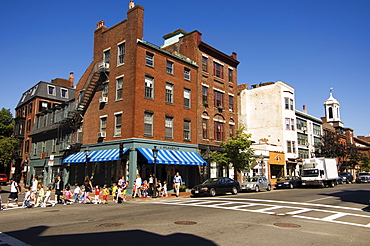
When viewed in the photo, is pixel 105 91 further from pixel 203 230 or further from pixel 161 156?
pixel 203 230

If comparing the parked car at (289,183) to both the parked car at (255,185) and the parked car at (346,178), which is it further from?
the parked car at (346,178)

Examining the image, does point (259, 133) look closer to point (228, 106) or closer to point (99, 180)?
point (228, 106)

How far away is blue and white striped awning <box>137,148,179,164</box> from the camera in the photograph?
24344mm

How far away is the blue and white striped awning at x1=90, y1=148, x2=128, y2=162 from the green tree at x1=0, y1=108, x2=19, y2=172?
94.6 feet

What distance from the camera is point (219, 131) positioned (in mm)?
34625

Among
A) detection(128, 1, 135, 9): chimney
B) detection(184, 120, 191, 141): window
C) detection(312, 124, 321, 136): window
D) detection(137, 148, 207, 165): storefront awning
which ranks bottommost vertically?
detection(137, 148, 207, 165): storefront awning

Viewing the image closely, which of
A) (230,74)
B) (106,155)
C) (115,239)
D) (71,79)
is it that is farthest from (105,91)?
(71,79)

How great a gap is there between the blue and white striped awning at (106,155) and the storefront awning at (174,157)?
6.83 ft

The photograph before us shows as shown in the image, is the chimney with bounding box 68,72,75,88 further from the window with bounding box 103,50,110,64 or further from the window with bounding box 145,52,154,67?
the window with bounding box 145,52,154,67

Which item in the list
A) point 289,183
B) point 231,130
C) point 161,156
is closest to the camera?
point 161,156

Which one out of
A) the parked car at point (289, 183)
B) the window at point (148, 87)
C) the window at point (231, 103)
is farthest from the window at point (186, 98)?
the parked car at point (289, 183)

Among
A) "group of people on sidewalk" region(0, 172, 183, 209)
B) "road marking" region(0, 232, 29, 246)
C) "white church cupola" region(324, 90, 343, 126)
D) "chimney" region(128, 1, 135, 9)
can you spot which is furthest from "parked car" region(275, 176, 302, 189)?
"white church cupola" region(324, 90, 343, 126)

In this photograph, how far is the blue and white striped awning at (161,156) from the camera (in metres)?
24.3

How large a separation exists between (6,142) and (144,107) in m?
33.8
